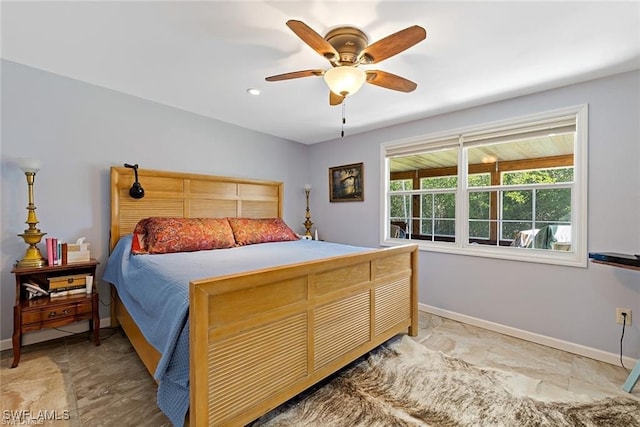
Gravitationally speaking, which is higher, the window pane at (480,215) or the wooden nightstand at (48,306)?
the window pane at (480,215)

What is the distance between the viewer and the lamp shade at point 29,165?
215 centimetres

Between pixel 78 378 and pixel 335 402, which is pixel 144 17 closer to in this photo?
pixel 78 378

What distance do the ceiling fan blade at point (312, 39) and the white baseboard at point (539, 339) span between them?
2.83 metres

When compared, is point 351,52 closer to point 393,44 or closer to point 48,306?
point 393,44

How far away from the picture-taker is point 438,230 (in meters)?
3.42

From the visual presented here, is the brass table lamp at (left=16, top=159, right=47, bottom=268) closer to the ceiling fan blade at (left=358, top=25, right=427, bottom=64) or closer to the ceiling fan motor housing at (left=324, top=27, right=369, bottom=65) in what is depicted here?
the ceiling fan motor housing at (left=324, top=27, right=369, bottom=65)

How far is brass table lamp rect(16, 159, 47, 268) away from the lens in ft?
7.14

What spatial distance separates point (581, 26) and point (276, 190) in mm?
3387

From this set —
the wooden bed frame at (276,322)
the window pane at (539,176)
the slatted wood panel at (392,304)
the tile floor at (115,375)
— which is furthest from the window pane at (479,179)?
the tile floor at (115,375)

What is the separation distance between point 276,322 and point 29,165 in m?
2.29

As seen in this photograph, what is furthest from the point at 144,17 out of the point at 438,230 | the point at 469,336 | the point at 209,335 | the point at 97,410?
the point at 469,336

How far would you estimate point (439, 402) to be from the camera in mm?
1746

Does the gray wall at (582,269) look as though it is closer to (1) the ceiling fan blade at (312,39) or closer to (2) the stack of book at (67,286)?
(1) the ceiling fan blade at (312,39)

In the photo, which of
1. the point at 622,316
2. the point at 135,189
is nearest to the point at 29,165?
the point at 135,189
